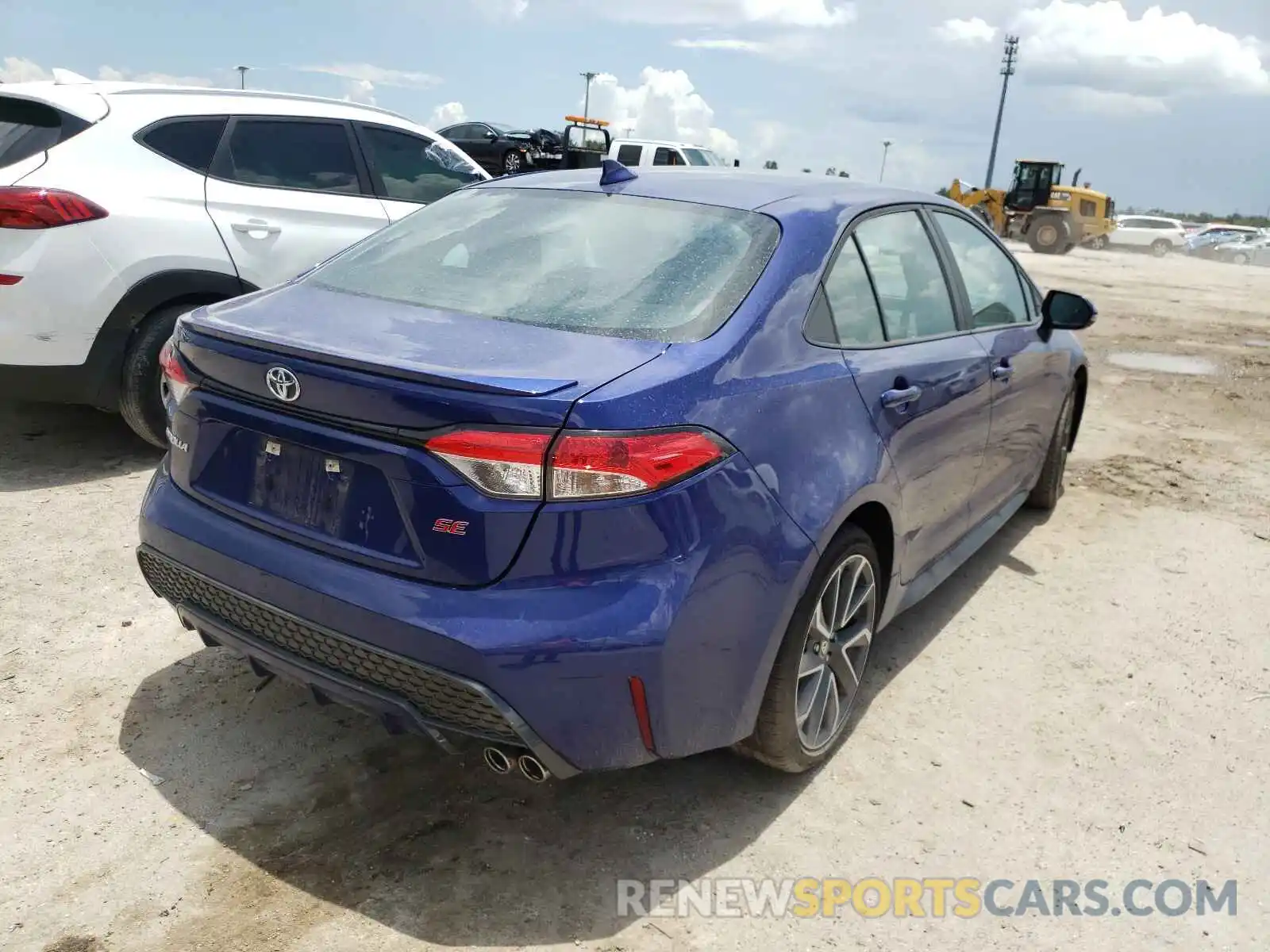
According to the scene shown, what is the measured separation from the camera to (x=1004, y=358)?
393 centimetres

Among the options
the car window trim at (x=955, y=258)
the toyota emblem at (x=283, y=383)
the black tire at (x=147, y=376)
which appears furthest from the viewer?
the black tire at (x=147, y=376)

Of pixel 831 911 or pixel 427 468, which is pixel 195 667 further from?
pixel 831 911

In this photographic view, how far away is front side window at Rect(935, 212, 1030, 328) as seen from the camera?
151 inches

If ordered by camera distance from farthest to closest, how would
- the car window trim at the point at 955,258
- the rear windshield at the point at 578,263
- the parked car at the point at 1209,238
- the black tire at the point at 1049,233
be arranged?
the parked car at the point at 1209,238, the black tire at the point at 1049,233, the car window trim at the point at 955,258, the rear windshield at the point at 578,263

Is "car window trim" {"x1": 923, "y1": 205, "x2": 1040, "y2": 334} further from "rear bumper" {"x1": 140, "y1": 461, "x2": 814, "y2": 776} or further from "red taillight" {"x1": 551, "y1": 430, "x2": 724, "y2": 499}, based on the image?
"red taillight" {"x1": 551, "y1": 430, "x2": 724, "y2": 499}

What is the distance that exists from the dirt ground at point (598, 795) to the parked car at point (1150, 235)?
40.9 meters

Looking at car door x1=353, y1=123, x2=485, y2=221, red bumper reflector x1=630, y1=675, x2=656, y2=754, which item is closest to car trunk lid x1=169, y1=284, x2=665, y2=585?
red bumper reflector x1=630, y1=675, x2=656, y2=754

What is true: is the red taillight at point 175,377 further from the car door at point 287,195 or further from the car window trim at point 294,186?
the car window trim at point 294,186

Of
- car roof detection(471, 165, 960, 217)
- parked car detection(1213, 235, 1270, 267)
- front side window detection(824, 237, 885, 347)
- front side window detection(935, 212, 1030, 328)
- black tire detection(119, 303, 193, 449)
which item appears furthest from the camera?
parked car detection(1213, 235, 1270, 267)

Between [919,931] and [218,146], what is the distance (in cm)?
486

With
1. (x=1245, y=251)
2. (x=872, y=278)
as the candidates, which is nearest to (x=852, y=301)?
(x=872, y=278)

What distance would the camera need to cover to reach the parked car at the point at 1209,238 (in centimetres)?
3909

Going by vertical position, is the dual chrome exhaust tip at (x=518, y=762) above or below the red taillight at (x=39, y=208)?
below

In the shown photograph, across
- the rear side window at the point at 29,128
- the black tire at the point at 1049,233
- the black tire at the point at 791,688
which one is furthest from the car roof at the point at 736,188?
the black tire at the point at 1049,233
